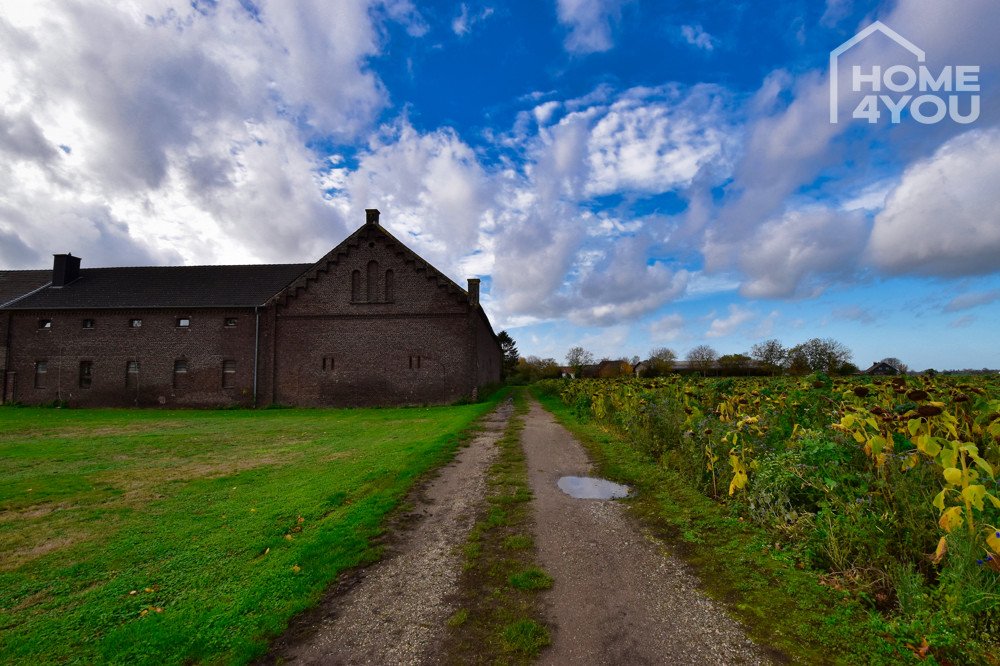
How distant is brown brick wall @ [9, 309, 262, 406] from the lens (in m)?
27.9

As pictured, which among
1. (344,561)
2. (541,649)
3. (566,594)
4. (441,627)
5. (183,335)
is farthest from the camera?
(183,335)

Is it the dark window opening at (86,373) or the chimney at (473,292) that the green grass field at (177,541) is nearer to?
the chimney at (473,292)

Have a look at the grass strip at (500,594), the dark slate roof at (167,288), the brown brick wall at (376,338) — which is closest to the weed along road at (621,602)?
the grass strip at (500,594)

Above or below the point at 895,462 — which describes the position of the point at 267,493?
below

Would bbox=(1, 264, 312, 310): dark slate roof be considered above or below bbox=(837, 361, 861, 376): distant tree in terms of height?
above

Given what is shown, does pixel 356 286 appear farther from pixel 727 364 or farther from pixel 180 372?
pixel 727 364

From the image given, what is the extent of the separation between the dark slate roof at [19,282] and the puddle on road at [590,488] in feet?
144

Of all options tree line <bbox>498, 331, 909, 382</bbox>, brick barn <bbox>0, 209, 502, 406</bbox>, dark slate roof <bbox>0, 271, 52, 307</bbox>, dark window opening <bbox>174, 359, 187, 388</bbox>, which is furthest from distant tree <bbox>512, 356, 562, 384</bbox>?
dark slate roof <bbox>0, 271, 52, 307</bbox>

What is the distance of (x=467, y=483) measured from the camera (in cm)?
773

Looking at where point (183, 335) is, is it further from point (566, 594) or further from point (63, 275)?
point (566, 594)

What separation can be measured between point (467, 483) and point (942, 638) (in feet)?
20.1

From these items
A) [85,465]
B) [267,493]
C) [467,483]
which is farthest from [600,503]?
[85,465]

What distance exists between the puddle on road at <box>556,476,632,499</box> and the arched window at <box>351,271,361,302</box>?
22021 mm

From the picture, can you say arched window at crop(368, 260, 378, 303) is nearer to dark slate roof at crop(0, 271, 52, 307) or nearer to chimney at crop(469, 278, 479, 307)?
chimney at crop(469, 278, 479, 307)
